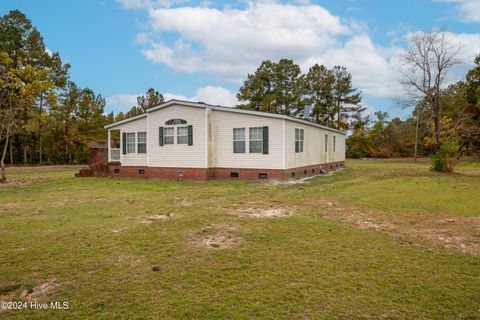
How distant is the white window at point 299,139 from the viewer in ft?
55.7

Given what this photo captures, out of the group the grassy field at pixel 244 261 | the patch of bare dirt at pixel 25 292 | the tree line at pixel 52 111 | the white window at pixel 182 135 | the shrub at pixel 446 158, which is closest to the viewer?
the grassy field at pixel 244 261

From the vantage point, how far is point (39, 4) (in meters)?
14.5

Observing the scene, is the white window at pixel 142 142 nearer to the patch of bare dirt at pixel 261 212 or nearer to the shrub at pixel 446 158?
the patch of bare dirt at pixel 261 212

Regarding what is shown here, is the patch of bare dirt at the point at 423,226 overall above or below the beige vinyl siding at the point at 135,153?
below

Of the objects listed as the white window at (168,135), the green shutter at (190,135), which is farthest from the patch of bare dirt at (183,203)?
the white window at (168,135)

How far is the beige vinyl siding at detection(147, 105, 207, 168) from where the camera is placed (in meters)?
16.3

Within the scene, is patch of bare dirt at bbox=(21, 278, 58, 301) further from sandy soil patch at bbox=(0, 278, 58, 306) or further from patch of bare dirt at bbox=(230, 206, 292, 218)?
patch of bare dirt at bbox=(230, 206, 292, 218)

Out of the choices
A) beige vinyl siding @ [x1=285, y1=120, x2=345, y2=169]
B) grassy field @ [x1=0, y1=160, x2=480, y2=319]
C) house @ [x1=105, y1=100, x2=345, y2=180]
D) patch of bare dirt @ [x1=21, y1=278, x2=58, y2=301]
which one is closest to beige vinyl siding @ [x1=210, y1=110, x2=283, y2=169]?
house @ [x1=105, y1=100, x2=345, y2=180]

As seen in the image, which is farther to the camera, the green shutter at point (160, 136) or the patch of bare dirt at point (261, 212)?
the green shutter at point (160, 136)

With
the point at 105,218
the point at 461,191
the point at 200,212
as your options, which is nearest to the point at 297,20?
the point at 461,191

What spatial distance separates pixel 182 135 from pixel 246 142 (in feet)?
11.0

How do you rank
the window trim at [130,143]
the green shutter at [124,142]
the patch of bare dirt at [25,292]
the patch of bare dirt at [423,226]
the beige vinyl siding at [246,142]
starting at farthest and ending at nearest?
the green shutter at [124,142] < the window trim at [130,143] < the beige vinyl siding at [246,142] < the patch of bare dirt at [423,226] < the patch of bare dirt at [25,292]

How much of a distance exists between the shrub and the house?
296 inches

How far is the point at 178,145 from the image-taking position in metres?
16.9
